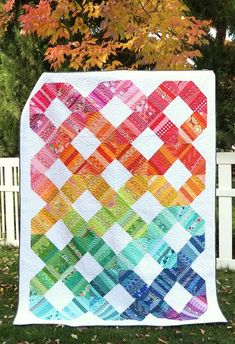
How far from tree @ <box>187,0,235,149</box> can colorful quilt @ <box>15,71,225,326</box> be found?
3.33 meters

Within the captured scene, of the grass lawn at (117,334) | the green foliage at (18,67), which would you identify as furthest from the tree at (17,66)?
the grass lawn at (117,334)

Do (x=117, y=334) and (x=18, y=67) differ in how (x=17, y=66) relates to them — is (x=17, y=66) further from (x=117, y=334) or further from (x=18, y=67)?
(x=117, y=334)

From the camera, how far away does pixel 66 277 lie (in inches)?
155

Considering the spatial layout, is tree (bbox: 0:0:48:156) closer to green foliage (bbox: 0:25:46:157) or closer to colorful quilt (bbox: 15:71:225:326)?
green foliage (bbox: 0:25:46:157)

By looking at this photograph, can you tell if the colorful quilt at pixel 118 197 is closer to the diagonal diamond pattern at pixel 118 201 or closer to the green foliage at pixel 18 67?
the diagonal diamond pattern at pixel 118 201

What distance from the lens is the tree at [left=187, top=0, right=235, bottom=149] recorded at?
23.1 feet

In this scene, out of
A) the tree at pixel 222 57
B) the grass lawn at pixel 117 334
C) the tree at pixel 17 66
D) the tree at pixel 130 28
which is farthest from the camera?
the tree at pixel 17 66

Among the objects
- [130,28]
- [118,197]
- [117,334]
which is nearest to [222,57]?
[130,28]

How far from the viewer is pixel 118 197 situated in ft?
12.9

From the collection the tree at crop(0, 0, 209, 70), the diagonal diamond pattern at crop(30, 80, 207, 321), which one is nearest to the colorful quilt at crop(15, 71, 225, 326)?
the diagonal diamond pattern at crop(30, 80, 207, 321)

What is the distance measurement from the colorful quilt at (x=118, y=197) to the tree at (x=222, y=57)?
333cm

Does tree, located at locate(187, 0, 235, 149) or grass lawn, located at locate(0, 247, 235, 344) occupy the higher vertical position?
tree, located at locate(187, 0, 235, 149)

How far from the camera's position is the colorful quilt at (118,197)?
391 centimetres

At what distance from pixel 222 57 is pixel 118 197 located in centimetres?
423
